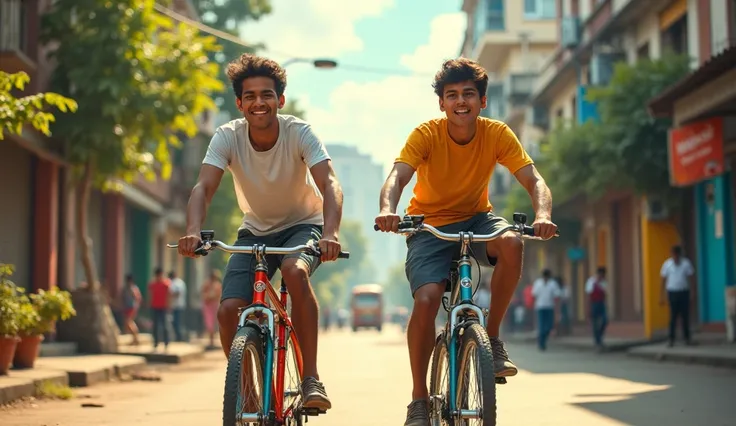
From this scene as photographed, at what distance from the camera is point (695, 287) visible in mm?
24969

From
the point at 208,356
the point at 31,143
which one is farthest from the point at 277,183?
the point at 208,356

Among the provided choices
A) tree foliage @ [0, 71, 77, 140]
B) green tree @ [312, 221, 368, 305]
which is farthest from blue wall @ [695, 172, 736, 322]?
green tree @ [312, 221, 368, 305]

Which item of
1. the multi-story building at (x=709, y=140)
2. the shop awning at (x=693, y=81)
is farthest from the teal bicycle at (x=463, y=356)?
the multi-story building at (x=709, y=140)

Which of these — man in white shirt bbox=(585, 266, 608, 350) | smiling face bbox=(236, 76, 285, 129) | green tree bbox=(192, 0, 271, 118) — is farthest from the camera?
green tree bbox=(192, 0, 271, 118)

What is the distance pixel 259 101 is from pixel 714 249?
18.9 metres

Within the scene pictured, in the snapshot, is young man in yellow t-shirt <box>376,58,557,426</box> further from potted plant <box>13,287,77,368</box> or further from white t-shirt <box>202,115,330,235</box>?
potted plant <box>13,287,77,368</box>

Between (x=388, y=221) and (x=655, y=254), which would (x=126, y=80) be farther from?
(x=388, y=221)

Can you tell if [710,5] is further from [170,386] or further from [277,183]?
[277,183]

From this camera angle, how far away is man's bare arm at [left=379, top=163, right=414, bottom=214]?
Answer: 626 centimetres

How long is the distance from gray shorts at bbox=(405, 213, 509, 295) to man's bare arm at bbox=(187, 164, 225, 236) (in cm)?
109

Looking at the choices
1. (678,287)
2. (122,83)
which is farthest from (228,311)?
(678,287)

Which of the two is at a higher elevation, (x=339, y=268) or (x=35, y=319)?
(x=339, y=268)

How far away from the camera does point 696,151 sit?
65.2 feet

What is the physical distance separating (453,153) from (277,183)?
38.6 inches
